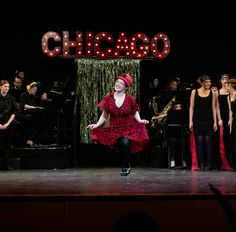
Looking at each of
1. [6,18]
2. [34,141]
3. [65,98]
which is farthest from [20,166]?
[6,18]

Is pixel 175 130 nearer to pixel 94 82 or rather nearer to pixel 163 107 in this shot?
pixel 163 107

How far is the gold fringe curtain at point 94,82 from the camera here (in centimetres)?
1395

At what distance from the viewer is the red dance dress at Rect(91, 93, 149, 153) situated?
30.8 ft

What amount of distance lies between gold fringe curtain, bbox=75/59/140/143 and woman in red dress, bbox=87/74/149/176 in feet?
14.4

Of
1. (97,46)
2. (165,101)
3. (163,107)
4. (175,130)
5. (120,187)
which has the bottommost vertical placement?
(120,187)

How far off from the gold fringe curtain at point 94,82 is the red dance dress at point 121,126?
14.4 feet

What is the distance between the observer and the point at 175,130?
12.1 m

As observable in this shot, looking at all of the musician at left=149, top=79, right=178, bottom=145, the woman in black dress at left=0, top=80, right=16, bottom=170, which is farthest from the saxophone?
the woman in black dress at left=0, top=80, right=16, bottom=170

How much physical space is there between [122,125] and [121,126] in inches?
1.0

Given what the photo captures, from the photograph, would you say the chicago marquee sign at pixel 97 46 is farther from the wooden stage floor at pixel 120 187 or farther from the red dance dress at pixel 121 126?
the wooden stage floor at pixel 120 187
